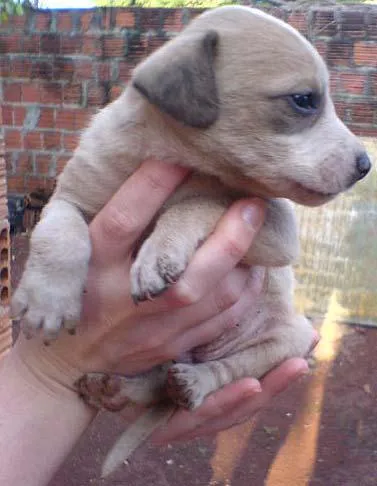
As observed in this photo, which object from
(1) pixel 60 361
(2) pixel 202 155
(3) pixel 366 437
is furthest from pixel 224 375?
(3) pixel 366 437

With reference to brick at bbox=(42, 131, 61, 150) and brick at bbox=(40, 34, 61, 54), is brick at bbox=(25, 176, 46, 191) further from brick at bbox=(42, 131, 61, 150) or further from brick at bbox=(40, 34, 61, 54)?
brick at bbox=(40, 34, 61, 54)

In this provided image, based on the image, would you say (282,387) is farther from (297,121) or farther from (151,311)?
(297,121)

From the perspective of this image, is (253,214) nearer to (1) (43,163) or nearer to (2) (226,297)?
(2) (226,297)

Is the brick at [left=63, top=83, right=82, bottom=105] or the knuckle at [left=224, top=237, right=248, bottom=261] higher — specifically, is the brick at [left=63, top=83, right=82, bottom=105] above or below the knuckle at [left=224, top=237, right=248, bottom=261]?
below

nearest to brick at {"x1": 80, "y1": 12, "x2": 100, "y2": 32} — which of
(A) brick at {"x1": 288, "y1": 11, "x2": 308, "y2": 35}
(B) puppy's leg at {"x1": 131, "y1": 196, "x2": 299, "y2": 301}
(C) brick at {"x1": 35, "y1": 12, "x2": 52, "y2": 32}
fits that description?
(C) brick at {"x1": 35, "y1": 12, "x2": 52, "y2": 32}

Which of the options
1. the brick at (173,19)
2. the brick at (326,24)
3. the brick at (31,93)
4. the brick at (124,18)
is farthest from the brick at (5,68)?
the brick at (326,24)

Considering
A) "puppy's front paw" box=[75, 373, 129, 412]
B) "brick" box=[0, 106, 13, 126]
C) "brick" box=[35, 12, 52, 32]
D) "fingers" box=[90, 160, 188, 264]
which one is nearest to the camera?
"fingers" box=[90, 160, 188, 264]

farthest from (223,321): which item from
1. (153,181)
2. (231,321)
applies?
(153,181)
